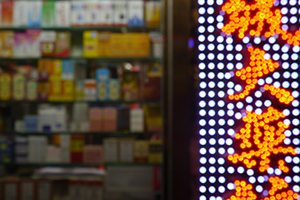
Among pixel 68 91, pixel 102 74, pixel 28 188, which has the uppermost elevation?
pixel 102 74

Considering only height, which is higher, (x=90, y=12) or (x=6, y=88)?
(x=90, y=12)

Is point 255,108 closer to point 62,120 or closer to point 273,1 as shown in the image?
point 273,1

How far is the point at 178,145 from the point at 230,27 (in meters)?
0.27

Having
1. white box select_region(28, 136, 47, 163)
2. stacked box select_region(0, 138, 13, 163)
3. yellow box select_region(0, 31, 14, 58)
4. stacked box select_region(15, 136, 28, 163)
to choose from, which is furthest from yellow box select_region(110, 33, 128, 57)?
stacked box select_region(0, 138, 13, 163)

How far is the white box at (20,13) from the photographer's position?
2.89 meters

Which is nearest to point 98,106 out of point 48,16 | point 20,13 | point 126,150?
point 126,150

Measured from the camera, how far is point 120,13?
2869mm

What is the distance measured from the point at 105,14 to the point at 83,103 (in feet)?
2.89

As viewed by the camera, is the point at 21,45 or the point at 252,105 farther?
the point at 21,45

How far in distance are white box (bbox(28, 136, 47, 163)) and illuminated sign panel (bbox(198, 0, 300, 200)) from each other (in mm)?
2520

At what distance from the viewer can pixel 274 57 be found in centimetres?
63

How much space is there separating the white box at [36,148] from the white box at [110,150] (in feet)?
1.91

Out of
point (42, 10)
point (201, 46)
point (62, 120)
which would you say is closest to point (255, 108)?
point (201, 46)

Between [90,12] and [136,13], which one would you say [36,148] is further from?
[136,13]
